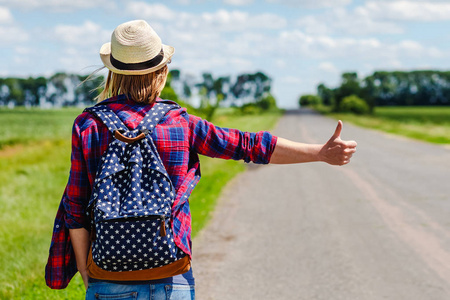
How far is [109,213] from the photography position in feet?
6.40

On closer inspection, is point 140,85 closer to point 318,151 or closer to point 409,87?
point 318,151

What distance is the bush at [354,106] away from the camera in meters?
80.4

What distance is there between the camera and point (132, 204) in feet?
6.37

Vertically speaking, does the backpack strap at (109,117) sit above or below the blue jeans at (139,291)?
above

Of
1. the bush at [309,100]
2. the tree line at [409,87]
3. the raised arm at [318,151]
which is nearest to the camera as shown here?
the raised arm at [318,151]

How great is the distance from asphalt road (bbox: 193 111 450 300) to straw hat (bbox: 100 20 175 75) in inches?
122

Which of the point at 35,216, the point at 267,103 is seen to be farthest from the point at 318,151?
the point at 267,103

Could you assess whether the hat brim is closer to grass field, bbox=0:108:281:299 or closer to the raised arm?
the raised arm

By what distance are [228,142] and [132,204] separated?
56cm

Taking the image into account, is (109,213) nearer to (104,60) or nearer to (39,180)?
(104,60)

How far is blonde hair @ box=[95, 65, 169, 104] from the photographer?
2.15 meters

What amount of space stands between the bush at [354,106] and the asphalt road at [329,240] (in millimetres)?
69957

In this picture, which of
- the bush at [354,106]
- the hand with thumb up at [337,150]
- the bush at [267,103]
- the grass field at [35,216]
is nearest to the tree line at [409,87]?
the bush at [267,103]

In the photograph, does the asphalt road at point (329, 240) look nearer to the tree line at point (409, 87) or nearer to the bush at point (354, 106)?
the bush at point (354, 106)
